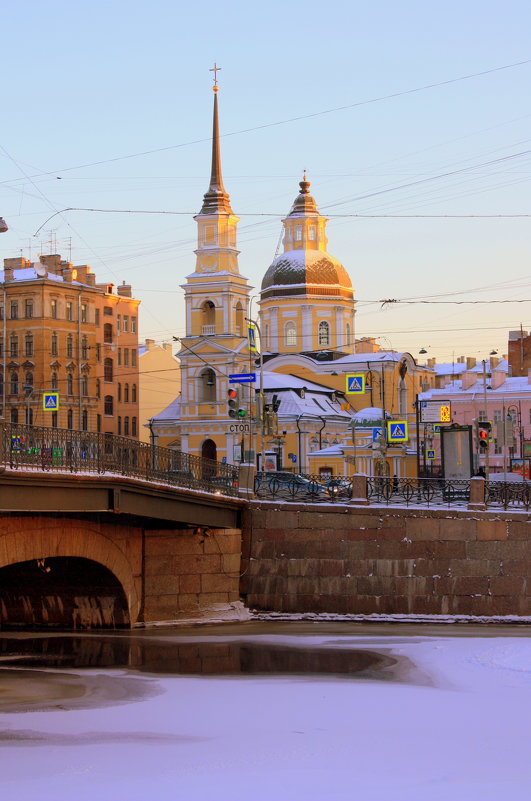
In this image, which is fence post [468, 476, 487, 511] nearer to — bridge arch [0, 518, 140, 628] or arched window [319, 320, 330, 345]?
bridge arch [0, 518, 140, 628]

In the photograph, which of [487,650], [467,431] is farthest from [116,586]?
[467,431]

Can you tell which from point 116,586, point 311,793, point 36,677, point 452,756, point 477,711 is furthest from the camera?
point 116,586

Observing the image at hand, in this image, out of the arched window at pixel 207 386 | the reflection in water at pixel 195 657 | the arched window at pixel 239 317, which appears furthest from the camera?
the arched window at pixel 207 386

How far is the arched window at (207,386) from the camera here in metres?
88.4

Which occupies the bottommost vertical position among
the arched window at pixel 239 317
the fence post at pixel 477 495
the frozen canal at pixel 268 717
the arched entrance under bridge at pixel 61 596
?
the frozen canal at pixel 268 717

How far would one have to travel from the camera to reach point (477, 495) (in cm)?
3384

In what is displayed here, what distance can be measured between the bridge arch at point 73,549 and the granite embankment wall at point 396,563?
406 centimetres

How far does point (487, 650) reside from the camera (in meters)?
25.6

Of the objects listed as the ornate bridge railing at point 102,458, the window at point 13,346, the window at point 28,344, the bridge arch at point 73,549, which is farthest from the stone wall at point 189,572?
the window at point 13,346

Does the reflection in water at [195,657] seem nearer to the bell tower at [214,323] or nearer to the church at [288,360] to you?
the church at [288,360]

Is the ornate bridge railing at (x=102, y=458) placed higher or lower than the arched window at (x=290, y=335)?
lower

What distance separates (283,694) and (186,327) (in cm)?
6782

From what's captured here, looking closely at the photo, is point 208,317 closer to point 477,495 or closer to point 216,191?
point 216,191

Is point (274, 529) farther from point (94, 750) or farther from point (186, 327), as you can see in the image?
point (186, 327)
